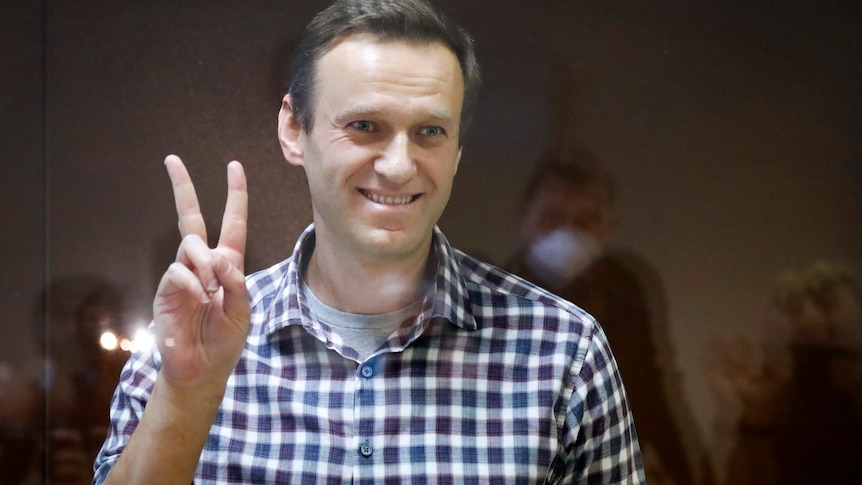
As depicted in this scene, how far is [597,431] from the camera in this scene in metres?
1.02

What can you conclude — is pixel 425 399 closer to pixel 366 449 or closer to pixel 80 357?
pixel 366 449

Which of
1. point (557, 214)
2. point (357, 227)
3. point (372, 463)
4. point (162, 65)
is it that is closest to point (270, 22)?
point (162, 65)

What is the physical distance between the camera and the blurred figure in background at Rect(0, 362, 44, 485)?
102 cm

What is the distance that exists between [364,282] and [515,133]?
26cm

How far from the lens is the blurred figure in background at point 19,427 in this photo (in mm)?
1023

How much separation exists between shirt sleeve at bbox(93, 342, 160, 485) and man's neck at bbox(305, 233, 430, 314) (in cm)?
21

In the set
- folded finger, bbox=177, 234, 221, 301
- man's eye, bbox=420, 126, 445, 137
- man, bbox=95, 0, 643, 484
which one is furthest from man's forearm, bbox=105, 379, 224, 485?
man's eye, bbox=420, 126, 445, 137

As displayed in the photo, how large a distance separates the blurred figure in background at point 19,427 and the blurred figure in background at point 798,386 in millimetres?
821

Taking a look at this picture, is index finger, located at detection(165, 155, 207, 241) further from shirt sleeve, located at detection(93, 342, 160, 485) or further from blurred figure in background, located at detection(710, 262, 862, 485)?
blurred figure in background, located at detection(710, 262, 862, 485)

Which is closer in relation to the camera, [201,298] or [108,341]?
[201,298]

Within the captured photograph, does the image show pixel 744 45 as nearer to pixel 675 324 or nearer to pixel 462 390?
pixel 675 324

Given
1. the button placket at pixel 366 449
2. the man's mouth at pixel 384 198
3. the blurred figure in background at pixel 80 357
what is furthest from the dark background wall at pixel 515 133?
the button placket at pixel 366 449

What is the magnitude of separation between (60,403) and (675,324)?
2.44 ft

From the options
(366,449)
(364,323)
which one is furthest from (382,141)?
(366,449)
